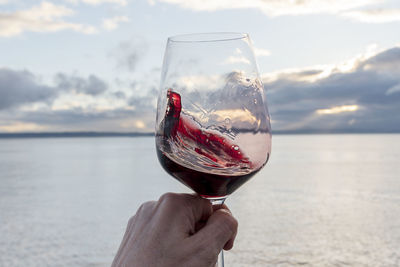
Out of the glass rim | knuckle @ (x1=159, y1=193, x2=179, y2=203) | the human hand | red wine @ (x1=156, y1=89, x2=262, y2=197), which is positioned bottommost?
the human hand

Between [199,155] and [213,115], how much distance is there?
0.10m

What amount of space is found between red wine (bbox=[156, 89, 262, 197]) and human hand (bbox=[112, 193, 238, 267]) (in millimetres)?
59

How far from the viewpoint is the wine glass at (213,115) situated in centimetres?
103

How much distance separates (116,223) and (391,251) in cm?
668

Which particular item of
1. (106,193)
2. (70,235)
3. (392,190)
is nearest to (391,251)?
(70,235)

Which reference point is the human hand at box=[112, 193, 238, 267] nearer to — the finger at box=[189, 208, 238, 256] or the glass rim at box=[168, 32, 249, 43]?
the finger at box=[189, 208, 238, 256]

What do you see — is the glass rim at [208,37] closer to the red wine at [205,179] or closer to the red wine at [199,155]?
the red wine at [199,155]

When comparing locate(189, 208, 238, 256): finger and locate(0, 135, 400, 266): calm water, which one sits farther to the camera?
locate(0, 135, 400, 266): calm water

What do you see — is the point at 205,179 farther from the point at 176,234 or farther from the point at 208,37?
the point at 208,37

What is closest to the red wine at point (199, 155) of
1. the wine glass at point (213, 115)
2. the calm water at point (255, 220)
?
the wine glass at point (213, 115)

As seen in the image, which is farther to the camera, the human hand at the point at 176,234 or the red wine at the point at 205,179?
the red wine at the point at 205,179

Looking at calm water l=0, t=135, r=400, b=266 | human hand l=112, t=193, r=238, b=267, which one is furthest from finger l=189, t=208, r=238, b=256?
calm water l=0, t=135, r=400, b=266

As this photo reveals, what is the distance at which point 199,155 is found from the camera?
1032 mm

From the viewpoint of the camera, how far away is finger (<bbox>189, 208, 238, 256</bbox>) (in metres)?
0.94
